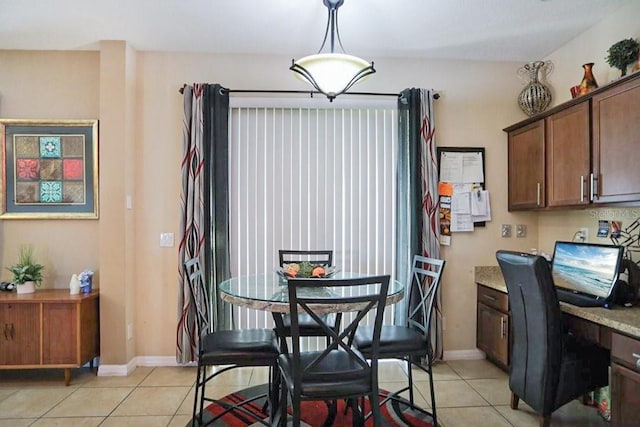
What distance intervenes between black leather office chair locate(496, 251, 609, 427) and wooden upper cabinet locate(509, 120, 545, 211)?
1.10 meters

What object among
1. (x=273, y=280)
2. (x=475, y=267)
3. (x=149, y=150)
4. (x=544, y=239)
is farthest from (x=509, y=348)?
(x=149, y=150)

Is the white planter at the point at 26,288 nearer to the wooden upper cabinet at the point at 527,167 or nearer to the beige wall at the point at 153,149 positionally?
the beige wall at the point at 153,149

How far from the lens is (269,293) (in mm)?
2109

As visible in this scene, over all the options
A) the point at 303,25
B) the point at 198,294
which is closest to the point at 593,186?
the point at 303,25

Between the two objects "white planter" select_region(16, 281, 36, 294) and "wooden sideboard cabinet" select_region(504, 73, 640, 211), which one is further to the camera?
"white planter" select_region(16, 281, 36, 294)

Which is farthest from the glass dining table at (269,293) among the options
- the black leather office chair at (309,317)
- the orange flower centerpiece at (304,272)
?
the black leather office chair at (309,317)

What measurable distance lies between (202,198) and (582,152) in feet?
9.78

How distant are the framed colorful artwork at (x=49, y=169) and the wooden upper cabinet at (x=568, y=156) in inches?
152

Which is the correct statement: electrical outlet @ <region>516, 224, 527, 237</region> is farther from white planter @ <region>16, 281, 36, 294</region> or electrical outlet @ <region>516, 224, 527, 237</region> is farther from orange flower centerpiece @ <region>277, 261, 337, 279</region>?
white planter @ <region>16, 281, 36, 294</region>

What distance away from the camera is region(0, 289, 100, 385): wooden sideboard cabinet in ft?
9.24

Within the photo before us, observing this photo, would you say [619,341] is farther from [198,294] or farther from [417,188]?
[198,294]

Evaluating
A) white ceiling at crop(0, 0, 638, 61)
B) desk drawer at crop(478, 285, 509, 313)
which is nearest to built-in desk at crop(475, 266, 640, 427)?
desk drawer at crop(478, 285, 509, 313)

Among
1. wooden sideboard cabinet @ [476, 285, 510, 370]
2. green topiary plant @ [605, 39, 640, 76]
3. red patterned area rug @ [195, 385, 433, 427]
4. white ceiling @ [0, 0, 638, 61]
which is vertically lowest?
red patterned area rug @ [195, 385, 433, 427]

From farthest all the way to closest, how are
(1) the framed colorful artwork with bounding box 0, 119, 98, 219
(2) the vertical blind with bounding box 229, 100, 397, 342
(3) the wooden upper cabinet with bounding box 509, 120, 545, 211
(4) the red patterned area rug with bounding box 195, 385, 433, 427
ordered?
1. (2) the vertical blind with bounding box 229, 100, 397, 342
2. (1) the framed colorful artwork with bounding box 0, 119, 98, 219
3. (3) the wooden upper cabinet with bounding box 509, 120, 545, 211
4. (4) the red patterned area rug with bounding box 195, 385, 433, 427
